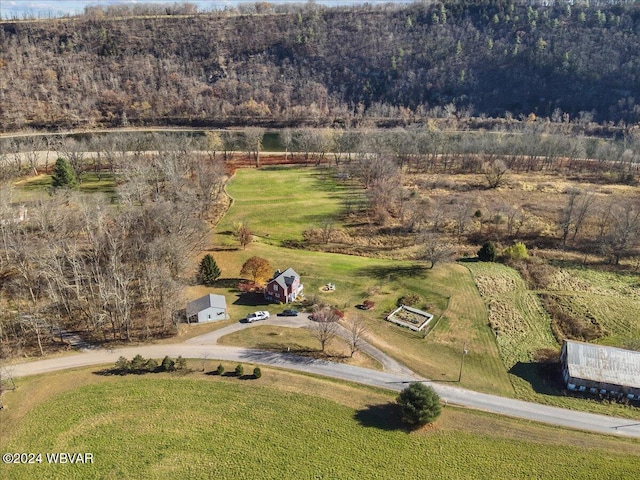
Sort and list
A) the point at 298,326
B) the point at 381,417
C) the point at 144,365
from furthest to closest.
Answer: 1. the point at 298,326
2. the point at 144,365
3. the point at 381,417

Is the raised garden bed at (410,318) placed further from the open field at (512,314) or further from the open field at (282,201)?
the open field at (282,201)

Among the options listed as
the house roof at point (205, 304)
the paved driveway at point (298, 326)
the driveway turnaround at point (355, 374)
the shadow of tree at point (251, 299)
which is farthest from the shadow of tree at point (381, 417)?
the house roof at point (205, 304)

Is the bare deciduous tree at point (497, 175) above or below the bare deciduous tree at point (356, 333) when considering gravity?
above

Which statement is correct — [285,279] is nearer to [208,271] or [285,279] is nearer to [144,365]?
[208,271]

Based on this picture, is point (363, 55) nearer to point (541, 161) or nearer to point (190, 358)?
point (541, 161)

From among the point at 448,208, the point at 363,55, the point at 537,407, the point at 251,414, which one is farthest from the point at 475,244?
the point at 363,55

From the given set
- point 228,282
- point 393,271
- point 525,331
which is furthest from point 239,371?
point 525,331
